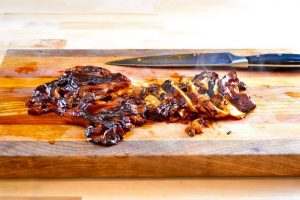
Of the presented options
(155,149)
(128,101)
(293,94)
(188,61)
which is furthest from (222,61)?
(155,149)

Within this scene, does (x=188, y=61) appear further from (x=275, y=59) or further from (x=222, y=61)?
(x=275, y=59)

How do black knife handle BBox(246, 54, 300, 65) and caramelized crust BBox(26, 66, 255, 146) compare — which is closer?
caramelized crust BBox(26, 66, 255, 146)

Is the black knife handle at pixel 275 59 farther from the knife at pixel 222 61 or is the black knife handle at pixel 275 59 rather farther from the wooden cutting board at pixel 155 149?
the wooden cutting board at pixel 155 149

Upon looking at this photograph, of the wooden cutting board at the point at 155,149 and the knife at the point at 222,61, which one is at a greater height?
the knife at the point at 222,61

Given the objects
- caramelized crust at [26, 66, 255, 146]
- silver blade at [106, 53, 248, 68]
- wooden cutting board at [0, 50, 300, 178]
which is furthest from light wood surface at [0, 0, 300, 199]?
wooden cutting board at [0, 50, 300, 178]

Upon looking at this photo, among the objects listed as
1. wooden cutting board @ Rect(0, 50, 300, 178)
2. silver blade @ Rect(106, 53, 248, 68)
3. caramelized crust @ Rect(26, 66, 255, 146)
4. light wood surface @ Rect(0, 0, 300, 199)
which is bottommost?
wooden cutting board @ Rect(0, 50, 300, 178)

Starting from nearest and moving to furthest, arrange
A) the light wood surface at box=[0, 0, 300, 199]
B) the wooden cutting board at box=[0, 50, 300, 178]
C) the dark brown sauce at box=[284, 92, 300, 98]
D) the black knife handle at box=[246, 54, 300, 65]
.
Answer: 1. the wooden cutting board at box=[0, 50, 300, 178]
2. the dark brown sauce at box=[284, 92, 300, 98]
3. the black knife handle at box=[246, 54, 300, 65]
4. the light wood surface at box=[0, 0, 300, 199]

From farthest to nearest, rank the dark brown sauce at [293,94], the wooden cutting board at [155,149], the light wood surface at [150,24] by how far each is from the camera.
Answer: the light wood surface at [150,24]
the dark brown sauce at [293,94]
the wooden cutting board at [155,149]

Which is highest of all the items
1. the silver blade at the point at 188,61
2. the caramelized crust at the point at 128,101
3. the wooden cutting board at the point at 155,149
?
the silver blade at the point at 188,61

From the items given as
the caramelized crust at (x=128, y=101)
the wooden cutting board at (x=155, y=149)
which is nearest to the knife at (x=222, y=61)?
the caramelized crust at (x=128, y=101)

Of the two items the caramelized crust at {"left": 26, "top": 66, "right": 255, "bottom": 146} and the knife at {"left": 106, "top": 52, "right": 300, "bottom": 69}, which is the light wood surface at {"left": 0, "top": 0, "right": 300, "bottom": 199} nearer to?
the knife at {"left": 106, "top": 52, "right": 300, "bottom": 69}

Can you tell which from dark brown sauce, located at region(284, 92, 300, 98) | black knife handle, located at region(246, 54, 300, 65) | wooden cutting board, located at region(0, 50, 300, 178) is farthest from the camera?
black knife handle, located at region(246, 54, 300, 65)
